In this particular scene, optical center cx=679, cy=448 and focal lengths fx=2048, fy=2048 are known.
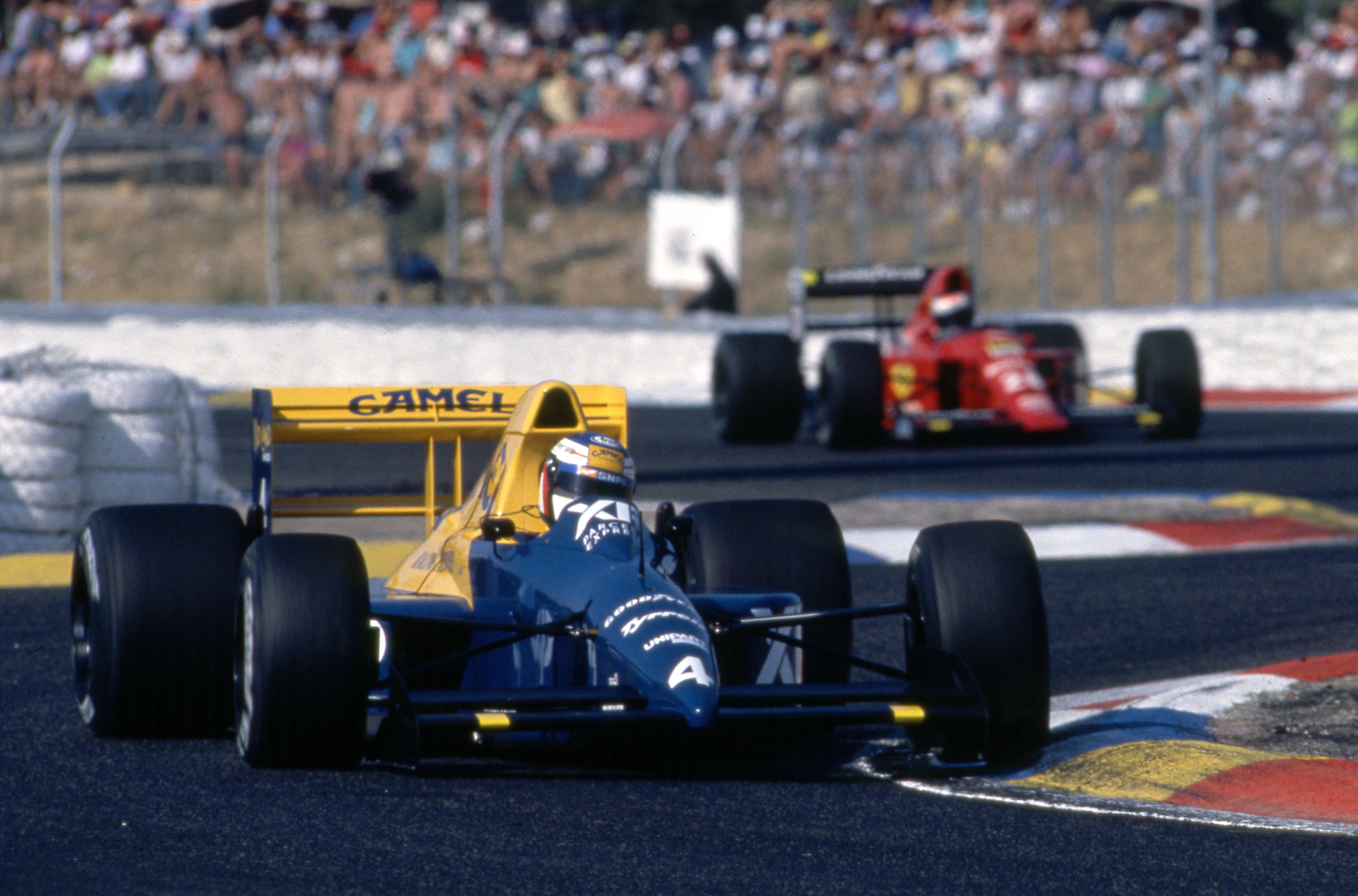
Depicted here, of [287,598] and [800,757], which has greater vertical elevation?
[287,598]

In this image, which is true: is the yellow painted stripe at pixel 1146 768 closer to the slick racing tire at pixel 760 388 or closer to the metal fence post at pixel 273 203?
the slick racing tire at pixel 760 388

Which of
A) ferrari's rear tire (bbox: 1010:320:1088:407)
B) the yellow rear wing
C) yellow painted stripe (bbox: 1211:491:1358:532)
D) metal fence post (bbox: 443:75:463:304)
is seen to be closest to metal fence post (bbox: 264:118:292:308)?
metal fence post (bbox: 443:75:463:304)

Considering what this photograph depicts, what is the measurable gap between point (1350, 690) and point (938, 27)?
19736mm

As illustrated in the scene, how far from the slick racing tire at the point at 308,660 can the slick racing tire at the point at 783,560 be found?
136cm

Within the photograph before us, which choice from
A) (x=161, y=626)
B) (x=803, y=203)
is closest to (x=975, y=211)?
(x=803, y=203)

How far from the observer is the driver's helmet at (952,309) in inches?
590

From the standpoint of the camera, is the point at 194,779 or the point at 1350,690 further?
the point at 1350,690

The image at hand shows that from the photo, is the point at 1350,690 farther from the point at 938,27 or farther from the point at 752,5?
the point at 752,5

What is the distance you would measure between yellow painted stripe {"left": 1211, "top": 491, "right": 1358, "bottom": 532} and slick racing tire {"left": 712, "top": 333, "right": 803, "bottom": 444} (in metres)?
4.32

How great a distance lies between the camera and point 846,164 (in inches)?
776

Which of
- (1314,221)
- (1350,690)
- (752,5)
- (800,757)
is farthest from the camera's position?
(752,5)

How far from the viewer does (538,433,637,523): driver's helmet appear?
5.67 meters

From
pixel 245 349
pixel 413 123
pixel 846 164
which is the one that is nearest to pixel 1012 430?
pixel 846 164

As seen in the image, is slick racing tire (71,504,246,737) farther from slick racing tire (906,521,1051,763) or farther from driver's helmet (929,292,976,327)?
driver's helmet (929,292,976,327)
